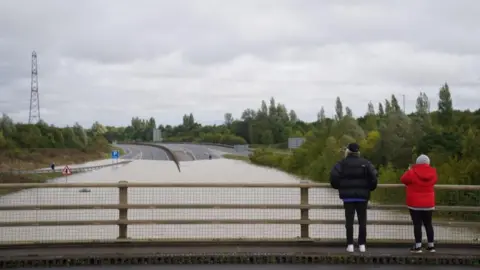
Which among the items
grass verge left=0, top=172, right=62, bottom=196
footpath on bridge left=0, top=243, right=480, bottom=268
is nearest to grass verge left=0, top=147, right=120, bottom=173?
grass verge left=0, top=172, right=62, bottom=196

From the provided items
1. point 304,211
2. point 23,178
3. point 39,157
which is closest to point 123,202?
point 304,211

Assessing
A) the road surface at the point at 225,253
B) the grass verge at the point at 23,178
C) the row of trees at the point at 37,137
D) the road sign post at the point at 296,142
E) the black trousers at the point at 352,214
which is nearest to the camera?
the road surface at the point at 225,253

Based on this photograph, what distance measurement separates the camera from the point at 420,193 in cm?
898

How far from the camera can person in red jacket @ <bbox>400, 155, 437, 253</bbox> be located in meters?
8.93

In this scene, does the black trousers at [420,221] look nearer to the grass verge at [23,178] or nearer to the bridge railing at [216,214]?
the bridge railing at [216,214]

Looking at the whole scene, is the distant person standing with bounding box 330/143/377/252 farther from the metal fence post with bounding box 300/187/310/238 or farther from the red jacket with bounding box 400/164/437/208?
the metal fence post with bounding box 300/187/310/238

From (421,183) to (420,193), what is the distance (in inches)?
6.3

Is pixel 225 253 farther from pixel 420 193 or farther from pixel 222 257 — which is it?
pixel 420 193

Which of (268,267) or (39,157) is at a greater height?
(39,157)

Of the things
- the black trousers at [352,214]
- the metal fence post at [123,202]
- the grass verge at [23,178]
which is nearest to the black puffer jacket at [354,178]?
the black trousers at [352,214]

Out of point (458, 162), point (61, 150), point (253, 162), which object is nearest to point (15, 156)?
point (61, 150)

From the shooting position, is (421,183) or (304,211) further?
(304,211)

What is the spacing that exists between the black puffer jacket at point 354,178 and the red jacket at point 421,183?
530mm

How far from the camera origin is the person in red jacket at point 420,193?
352 inches
